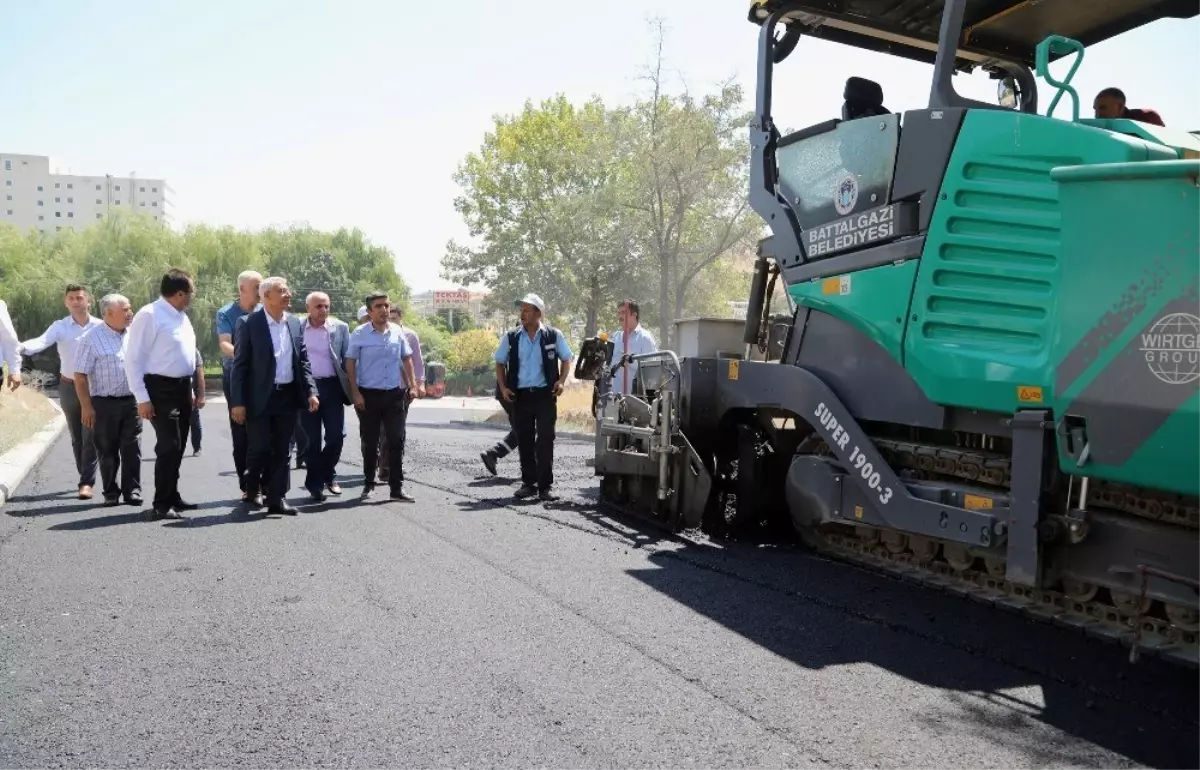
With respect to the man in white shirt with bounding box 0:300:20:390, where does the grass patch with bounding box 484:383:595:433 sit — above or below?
below

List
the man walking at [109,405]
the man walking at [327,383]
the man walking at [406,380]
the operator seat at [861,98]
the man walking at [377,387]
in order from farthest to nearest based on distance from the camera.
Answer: the man walking at [406,380], the man walking at [327,383], the man walking at [377,387], the man walking at [109,405], the operator seat at [861,98]

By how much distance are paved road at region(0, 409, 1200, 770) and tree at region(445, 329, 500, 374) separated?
46637mm

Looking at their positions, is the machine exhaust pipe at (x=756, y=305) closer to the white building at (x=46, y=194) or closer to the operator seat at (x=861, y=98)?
the operator seat at (x=861, y=98)

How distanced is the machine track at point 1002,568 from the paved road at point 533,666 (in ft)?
0.52

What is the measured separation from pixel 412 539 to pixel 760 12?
415 cm

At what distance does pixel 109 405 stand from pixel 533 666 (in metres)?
6.04

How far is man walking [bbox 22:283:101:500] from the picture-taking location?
8.81 metres

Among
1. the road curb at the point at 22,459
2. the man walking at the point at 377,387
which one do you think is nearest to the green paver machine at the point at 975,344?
the man walking at the point at 377,387

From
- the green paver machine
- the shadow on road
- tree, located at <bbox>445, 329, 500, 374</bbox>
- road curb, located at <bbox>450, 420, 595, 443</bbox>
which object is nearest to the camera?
the shadow on road

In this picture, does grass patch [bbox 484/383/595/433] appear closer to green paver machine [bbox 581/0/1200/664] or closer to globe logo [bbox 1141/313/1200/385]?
green paver machine [bbox 581/0/1200/664]

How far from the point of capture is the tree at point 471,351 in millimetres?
52969

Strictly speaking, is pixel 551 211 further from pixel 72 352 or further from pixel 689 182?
pixel 72 352

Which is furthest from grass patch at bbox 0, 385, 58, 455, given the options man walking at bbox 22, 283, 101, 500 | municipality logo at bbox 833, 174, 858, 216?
municipality logo at bbox 833, 174, 858, 216

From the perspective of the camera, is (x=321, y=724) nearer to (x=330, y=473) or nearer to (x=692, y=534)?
(x=692, y=534)
